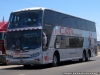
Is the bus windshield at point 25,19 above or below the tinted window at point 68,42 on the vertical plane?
above

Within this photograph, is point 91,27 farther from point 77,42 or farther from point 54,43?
point 54,43

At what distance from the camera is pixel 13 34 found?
17547 millimetres

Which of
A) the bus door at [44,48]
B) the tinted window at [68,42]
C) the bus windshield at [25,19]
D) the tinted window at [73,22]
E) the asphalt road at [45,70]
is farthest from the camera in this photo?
the tinted window at [73,22]

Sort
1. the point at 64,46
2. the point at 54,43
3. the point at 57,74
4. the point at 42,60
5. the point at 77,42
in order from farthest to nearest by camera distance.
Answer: the point at 77,42 → the point at 64,46 → the point at 54,43 → the point at 42,60 → the point at 57,74

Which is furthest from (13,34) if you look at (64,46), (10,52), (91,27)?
(91,27)

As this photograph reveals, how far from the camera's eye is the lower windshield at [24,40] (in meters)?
16.7

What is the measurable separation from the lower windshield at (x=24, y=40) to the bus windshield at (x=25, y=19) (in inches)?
21.6

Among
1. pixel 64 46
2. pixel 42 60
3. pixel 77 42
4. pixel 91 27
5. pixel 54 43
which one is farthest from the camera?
pixel 91 27

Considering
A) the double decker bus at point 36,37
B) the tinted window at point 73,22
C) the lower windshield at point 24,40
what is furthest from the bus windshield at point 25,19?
the tinted window at point 73,22

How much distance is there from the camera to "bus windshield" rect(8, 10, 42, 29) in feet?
56.1

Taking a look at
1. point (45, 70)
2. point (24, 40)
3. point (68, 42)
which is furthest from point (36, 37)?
point (68, 42)

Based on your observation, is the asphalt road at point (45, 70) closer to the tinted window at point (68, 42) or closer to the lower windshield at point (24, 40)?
the lower windshield at point (24, 40)

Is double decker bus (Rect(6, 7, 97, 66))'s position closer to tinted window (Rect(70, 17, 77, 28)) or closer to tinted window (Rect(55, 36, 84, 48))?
tinted window (Rect(55, 36, 84, 48))

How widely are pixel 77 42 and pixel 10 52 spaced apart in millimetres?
7960
